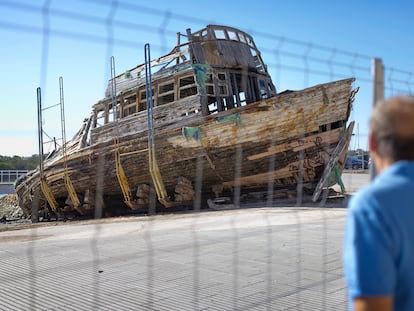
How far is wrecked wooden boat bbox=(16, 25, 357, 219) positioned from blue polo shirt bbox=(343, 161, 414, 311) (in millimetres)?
12722

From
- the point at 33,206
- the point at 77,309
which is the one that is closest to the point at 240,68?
the point at 33,206

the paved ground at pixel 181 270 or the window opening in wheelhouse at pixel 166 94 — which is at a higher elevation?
the window opening in wheelhouse at pixel 166 94

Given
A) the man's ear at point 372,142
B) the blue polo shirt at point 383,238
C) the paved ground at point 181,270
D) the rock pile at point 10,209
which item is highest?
the man's ear at point 372,142

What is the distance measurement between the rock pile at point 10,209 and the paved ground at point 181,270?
54.3 ft

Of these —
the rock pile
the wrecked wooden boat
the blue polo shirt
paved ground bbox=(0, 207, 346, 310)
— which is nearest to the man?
the blue polo shirt

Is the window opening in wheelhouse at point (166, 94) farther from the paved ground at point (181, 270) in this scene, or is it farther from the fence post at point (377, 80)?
the fence post at point (377, 80)

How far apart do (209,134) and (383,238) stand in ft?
44.5

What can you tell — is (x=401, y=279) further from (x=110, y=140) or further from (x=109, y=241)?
(x=110, y=140)

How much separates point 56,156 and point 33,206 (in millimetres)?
2101

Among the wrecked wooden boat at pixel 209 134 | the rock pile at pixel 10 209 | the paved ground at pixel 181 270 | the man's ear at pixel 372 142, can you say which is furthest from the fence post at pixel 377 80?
the rock pile at pixel 10 209

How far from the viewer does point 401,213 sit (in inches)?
58.8

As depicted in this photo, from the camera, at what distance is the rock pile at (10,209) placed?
24750 millimetres

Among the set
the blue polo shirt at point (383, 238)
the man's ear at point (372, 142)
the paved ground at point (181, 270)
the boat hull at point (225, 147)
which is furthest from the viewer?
the boat hull at point (225, 147)

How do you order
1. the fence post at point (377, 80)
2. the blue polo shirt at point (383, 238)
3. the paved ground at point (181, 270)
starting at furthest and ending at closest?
the paved ground at point (181, 270) < the fence post at point (377, 80) < the blue polo shirt at point (383, 238)
